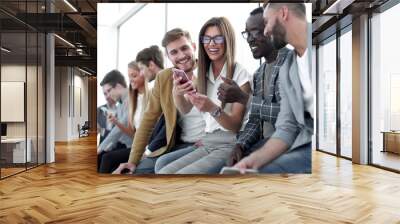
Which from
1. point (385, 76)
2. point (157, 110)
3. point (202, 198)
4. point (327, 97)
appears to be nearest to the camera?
point (202, 198)

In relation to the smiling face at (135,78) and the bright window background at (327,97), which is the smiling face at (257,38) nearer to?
the smiling face at (135,78)

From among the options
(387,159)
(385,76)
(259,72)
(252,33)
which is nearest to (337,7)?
(385,76)

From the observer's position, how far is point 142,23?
6.15m

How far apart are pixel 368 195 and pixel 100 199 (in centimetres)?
328

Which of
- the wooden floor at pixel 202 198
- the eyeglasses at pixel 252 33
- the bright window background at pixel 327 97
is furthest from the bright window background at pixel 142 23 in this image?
the bright window background at pixel 327 97

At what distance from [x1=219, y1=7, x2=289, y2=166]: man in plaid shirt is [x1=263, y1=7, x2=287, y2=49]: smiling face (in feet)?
0.21

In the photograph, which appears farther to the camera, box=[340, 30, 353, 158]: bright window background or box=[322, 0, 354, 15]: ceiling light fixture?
box=[340, 30, 353, 158]: bright window background

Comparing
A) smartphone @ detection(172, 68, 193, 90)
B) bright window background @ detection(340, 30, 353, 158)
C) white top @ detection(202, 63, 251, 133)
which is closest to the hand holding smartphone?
smartphone @ detection(172, 68, 193, 90)

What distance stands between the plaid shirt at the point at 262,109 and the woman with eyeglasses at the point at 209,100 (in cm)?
18

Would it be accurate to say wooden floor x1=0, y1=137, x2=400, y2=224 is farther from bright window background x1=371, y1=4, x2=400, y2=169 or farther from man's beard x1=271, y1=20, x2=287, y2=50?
man's beard x1=271, y1=20, x2=287, y2=50

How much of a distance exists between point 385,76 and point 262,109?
9.63ft

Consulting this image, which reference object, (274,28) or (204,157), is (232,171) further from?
(274,28)

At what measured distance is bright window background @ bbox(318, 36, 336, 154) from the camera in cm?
988

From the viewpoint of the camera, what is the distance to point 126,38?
6121 mm
